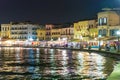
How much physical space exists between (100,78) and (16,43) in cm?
15536

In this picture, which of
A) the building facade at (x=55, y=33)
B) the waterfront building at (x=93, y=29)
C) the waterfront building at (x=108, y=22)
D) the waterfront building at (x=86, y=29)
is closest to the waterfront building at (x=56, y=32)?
the building facade at (x=55, y=33)

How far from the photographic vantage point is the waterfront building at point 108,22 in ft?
335

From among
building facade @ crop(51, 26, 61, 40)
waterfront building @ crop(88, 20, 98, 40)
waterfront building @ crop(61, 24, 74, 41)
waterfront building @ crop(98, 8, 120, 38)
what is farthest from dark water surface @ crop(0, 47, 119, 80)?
building facade @ crop(51, 26, 61, 40)

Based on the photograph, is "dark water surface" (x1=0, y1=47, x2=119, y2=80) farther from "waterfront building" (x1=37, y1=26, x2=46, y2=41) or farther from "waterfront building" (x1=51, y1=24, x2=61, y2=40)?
"waterfront building" (x1=37, y1=26, x2=46, y2=41)

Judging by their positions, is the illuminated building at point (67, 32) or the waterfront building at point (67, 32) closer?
the waterfront building at point (67, 32)

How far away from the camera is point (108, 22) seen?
105 m

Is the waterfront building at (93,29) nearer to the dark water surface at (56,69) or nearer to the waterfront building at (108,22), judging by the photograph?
the waterfront building at (108,22)

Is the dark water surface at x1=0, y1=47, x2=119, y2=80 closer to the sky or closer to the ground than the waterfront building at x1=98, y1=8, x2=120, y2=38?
closer to the ground

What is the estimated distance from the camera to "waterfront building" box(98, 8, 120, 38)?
102119 millimetres

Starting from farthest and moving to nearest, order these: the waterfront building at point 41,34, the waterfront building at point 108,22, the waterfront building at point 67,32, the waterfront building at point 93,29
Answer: the waterfront building at point 41,34 → the waterfront building at point 67,32 → the waterfront building at point 93,29 → the waterfront building at point 108,22

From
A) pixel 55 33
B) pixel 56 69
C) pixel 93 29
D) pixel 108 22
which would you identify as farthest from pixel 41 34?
pixel 56 69

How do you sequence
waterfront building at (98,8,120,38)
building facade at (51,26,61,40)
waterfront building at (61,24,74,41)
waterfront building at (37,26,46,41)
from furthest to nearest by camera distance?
waterfront building at (37,26,46,41), building facade at (51,26,61,40), waterfront building at (61,24,74,41), waterfront building at (98,8,120,38)

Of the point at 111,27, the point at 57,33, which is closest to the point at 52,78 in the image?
the point at 111,27

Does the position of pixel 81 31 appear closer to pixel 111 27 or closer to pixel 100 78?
pixel 111 27
